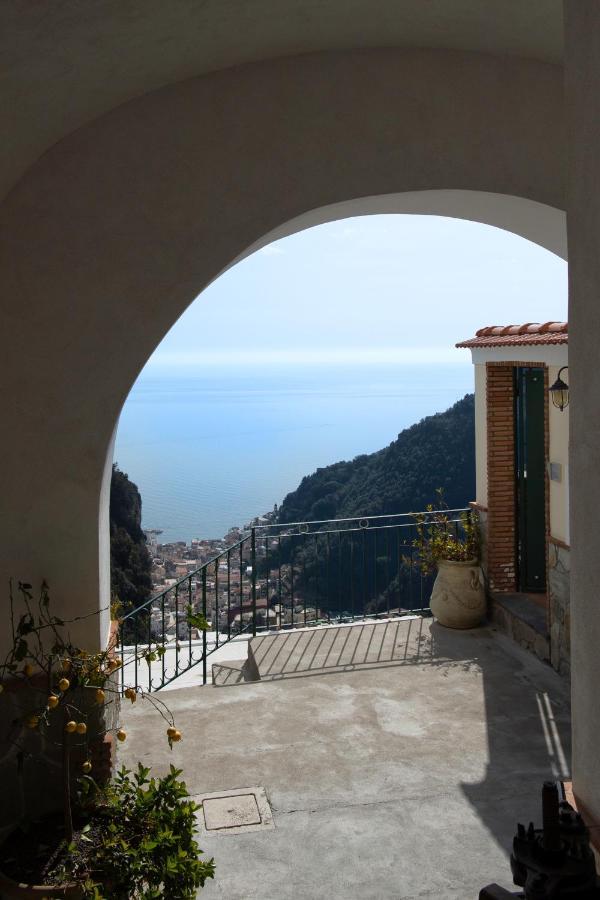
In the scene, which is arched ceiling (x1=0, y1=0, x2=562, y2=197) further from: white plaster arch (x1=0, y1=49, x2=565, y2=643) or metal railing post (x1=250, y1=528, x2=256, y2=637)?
metal railing post (x1=250, y1=528, x2=256, y2=637)

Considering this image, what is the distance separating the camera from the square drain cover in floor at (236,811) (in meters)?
3.92

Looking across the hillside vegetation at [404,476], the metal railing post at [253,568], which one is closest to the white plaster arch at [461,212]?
the metal railing post at [253,568]


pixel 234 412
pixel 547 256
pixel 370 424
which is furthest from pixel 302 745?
pixel 234 412

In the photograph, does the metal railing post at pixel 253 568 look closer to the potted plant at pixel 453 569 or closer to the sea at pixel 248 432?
the sea at pixel 248 432

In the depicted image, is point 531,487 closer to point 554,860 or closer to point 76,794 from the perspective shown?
point 76,794

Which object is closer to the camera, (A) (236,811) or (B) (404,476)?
(A) (236,811)

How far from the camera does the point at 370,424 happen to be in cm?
3925

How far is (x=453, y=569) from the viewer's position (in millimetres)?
7301

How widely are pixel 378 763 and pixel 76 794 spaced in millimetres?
1855

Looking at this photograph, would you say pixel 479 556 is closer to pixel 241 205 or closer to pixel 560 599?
pixel 560 599

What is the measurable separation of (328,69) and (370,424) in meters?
36.1

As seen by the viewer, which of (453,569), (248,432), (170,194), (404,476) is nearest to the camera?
(170,194)

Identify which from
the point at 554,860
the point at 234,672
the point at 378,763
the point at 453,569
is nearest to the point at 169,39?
the point at 554,860

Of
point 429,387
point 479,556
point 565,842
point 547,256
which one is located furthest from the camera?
point 429,387
